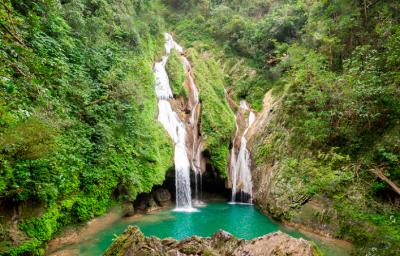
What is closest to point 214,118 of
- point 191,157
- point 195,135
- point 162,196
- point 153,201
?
point 195,135

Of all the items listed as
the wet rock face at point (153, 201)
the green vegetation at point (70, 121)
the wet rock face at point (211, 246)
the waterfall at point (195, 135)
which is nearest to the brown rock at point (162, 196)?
the wet rock face at point (153, 201)

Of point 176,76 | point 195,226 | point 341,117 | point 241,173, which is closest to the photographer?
point 341,117

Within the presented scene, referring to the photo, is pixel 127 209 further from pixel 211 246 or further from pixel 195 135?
pixel 195 135

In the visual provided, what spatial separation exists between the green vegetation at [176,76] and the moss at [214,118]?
1353mm

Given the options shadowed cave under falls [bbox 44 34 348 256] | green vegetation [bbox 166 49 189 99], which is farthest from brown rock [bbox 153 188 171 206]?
green vegetation [bbox 166 49 189 99]

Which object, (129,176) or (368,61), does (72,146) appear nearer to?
(129,176)

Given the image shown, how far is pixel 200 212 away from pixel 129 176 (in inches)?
186

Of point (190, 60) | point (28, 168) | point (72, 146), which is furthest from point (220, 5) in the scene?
point (28, 168)

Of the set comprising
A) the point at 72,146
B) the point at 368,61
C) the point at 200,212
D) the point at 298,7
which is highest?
the point at 298,7

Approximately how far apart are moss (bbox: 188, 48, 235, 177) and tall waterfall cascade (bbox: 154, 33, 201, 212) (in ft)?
2.27

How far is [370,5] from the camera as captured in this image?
13.1 meters

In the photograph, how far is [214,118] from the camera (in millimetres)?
20078

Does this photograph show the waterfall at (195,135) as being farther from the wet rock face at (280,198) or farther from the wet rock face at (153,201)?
the wet rock face at (280,198)

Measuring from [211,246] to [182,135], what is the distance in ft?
39.2
